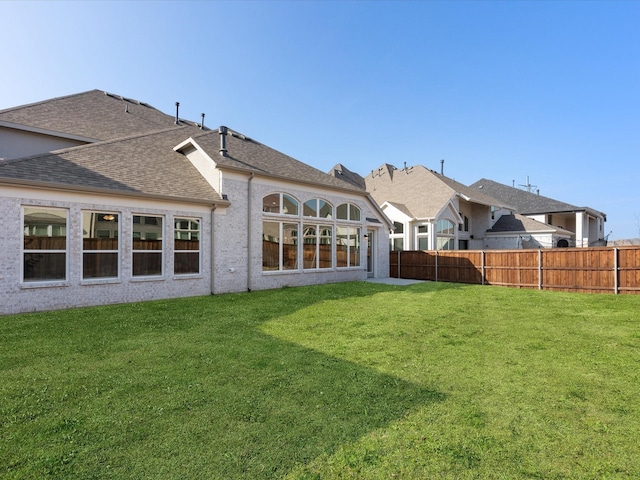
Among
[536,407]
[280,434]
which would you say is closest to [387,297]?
[536,407]

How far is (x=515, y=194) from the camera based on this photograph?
34312mm

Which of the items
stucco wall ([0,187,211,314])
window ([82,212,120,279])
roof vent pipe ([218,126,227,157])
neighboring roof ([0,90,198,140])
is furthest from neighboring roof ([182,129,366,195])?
neighboring roof ([0,90,198,140])

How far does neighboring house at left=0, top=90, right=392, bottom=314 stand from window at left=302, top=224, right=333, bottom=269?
0.06m

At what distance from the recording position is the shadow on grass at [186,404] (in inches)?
113

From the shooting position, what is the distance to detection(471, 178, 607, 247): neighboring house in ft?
96.6

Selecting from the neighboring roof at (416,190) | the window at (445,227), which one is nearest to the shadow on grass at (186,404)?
the window at (445,227)

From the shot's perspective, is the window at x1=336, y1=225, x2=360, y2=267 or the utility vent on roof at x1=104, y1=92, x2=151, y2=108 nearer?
the window at x1=336, y1=225, x2=360, y2=267

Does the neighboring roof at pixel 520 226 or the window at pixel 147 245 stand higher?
the neighboring roof at pixel 520 226

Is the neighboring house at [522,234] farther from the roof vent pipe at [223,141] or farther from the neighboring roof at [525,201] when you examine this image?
the roof vent pipe at [223,141]

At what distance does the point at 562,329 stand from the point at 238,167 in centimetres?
1115

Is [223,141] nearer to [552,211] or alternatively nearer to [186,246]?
[186,246]

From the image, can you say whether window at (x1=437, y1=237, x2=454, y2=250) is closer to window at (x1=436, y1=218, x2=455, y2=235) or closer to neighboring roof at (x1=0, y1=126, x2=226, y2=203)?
window at (x1=436, y1=218, x2=455, y2=235)

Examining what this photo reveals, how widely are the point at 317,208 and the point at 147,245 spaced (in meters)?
7.50

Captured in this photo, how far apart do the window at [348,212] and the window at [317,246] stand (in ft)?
3.49
